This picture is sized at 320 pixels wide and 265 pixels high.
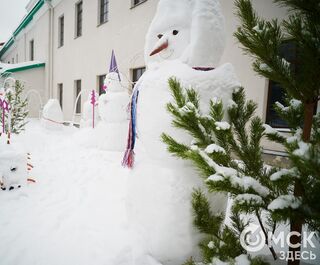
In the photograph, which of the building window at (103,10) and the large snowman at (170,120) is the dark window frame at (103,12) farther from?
the large snowman at (170,120)

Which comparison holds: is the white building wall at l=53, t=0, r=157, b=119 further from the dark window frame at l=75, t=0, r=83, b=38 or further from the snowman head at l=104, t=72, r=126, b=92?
the snowman head at l=104, t=72, r=126, b=92

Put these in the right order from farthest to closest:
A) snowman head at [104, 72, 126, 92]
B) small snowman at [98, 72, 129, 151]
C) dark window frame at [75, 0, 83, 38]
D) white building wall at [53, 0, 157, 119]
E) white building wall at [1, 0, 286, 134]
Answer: dark window frame at [75, 0, 83, 38]
white building wall at [53, 0, 157, 119]
snowman head at [104, 72, 126, 92]
small snowman at [98, 72, 129, 151]
white building wall at [1, 0, 286, 134]

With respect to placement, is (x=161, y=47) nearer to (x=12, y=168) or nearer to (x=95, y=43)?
(x=12, y=168)

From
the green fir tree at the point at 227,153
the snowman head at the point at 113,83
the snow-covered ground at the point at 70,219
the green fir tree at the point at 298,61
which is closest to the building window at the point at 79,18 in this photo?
the snowman head at the point at 113,83

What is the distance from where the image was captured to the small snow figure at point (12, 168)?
321 centimetres

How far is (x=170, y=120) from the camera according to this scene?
1.78 meters

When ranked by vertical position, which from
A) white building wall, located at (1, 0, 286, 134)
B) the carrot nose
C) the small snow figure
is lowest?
the small snow figure

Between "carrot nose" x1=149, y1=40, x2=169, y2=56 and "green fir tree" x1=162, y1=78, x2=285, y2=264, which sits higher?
"carrot nose" x1=149, y1=40, x2=169, y2=56

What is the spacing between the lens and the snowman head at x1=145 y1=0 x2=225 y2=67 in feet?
5.98

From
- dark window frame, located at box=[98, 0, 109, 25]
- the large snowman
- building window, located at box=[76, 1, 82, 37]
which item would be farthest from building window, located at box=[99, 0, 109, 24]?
the large snowman

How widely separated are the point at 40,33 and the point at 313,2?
1714 centimetres

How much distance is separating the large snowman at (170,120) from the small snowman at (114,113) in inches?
145

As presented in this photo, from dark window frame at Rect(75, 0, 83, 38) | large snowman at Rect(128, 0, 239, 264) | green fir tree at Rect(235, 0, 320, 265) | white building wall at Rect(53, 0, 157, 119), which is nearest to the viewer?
green fir tree at Rect(235, 0, 320, 265)

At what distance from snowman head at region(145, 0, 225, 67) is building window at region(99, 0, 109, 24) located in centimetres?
798
